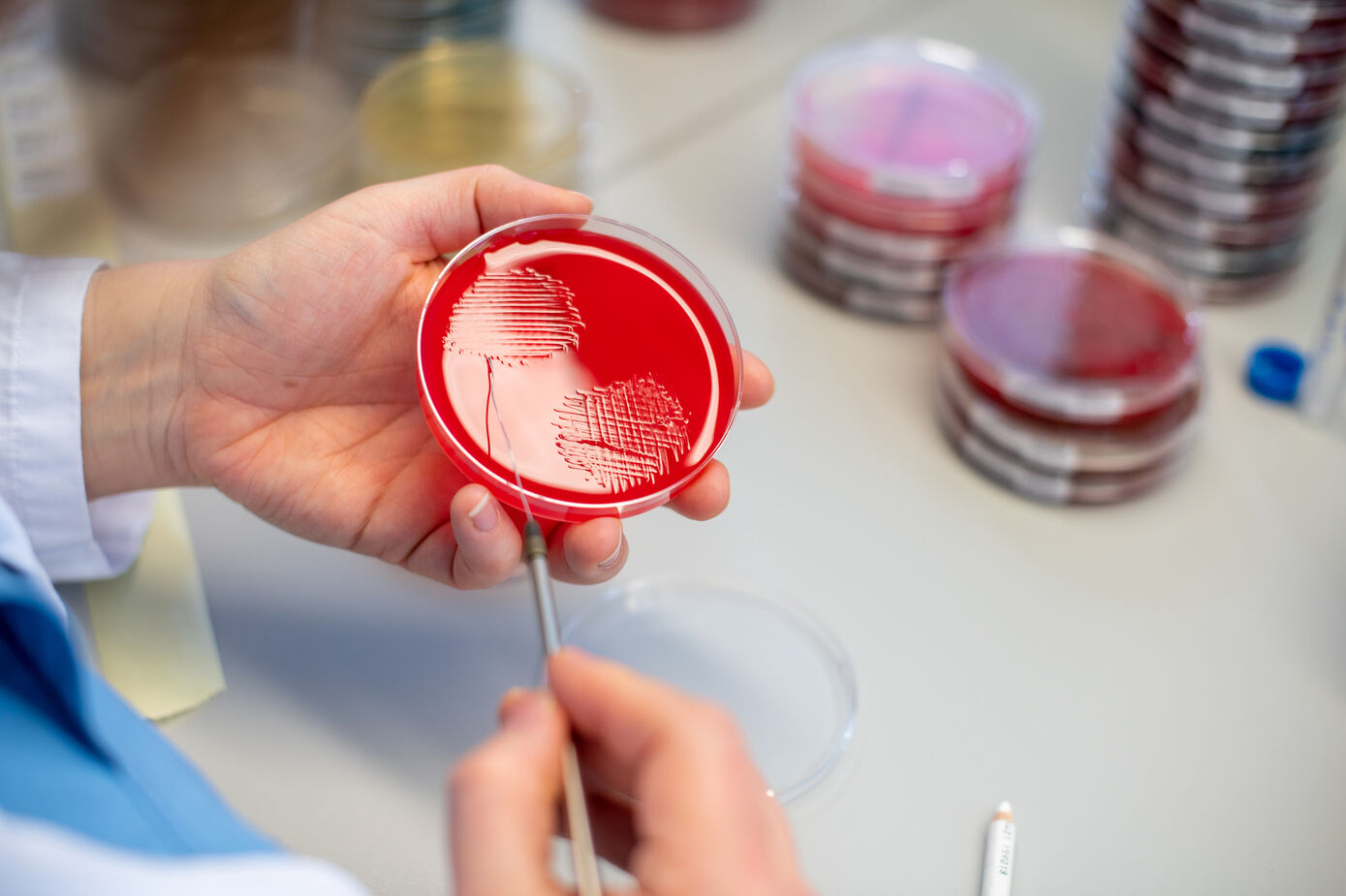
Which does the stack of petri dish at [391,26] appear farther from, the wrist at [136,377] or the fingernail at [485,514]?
the fingernail at [485,514]

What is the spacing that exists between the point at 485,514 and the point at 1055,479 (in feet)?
2.23

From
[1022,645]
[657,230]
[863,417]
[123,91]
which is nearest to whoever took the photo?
[1022,645]

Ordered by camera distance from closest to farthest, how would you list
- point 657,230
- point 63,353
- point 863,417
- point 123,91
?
point 63,353, point 863,417, point 657,230, point 123,91

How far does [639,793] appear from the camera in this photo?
75cm

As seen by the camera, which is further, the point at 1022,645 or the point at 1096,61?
the point at 1096,61

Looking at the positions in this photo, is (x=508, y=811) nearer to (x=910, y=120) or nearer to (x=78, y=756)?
(x=78, y=756)

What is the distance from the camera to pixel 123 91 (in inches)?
70.5

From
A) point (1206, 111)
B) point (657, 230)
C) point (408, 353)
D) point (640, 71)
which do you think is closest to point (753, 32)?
point (640, 71)

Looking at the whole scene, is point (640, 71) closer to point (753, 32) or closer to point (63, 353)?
point (753, 32)

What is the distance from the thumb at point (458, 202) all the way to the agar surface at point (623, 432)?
0.60ft

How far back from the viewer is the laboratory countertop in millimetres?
1050

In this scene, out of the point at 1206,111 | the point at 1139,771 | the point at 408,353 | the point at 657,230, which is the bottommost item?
the point at 1139,771

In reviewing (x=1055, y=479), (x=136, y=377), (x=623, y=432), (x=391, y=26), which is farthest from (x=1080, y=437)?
(x=391, y=26)

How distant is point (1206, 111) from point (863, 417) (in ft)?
1.82
